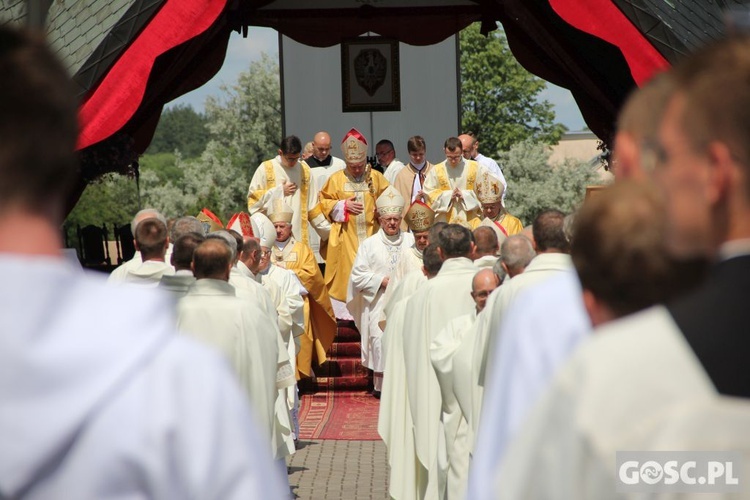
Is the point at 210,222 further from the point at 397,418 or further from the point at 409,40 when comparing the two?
the point at 409,40

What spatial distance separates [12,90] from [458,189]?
40.8ft

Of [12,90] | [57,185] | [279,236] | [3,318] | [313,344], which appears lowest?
[313,344]

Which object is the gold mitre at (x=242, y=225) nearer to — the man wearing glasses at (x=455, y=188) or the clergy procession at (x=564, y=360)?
the man wearing glasses at (x=455, y=188)

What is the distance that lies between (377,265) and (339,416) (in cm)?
171

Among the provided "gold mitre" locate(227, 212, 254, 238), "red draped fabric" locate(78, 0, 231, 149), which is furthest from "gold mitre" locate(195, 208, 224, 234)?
"red draped fabric" locate(78, 0, 231, 149)

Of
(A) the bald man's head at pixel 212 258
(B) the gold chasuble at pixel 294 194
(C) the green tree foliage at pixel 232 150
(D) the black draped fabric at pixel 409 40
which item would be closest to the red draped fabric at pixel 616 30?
(D) the black draped fabric at pixel 409 40

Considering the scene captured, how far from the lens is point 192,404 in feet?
5.76

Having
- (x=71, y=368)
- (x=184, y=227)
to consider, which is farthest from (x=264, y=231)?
(x=71, y=368)

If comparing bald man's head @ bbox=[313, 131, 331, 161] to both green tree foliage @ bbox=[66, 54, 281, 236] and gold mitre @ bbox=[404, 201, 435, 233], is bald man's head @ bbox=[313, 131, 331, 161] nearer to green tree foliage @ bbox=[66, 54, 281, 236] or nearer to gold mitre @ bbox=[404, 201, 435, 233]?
gold mitre @ bbox=[404, 201, 435, 233]

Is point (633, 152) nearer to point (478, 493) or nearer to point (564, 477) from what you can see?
point (564, 477)

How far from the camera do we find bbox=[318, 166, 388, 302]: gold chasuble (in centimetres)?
1439

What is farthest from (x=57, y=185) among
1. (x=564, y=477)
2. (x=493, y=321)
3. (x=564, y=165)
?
(x=564, y=165)

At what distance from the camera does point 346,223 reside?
14.4 m

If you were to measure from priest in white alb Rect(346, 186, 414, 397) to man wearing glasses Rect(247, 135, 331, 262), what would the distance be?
4.82ft
